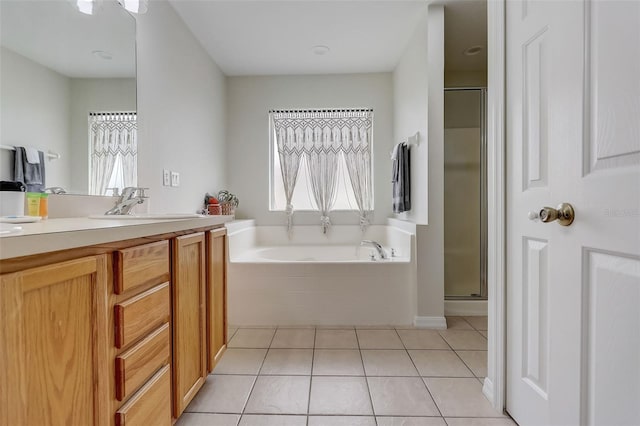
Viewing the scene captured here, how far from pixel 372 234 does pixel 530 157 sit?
2382 millimetres

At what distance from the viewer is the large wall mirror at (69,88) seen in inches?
44.0

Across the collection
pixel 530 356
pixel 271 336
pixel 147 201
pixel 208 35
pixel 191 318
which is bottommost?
pixel 271 336

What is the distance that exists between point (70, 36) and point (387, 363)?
2.34m

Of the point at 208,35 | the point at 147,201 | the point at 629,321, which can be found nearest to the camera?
the point at 629,321

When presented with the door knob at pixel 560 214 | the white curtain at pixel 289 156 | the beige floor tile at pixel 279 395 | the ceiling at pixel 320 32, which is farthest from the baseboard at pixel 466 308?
the ceiling at pixel 320 32

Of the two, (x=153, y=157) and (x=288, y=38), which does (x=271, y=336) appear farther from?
(x=288, y=38)

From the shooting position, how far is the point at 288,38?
2715 millimetres

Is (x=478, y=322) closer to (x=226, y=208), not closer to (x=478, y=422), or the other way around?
(x=478, y=422)

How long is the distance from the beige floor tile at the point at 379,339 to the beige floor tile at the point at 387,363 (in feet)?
0.24

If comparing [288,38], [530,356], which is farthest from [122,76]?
[530,356]

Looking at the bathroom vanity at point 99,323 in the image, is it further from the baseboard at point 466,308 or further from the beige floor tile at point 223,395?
the baseboard at point 466,308

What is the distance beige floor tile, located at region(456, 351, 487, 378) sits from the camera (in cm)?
172

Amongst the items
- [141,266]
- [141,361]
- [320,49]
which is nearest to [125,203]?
[141,266]

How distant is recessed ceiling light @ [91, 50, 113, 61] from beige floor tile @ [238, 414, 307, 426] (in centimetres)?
189
